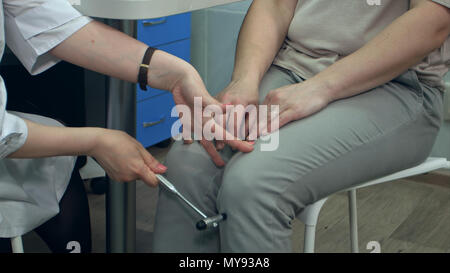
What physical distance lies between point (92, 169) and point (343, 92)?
106cm

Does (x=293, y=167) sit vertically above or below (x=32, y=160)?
above

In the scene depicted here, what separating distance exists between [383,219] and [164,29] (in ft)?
3.17

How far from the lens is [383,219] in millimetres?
1744

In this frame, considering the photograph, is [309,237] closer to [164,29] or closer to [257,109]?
[257,109]

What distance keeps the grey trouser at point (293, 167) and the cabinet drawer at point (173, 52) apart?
1.11 metres

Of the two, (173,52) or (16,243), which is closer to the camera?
(16,243)

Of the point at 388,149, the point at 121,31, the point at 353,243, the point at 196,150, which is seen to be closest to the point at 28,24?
the point at 121,31

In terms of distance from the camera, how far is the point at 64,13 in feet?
3.27

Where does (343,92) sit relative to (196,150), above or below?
above

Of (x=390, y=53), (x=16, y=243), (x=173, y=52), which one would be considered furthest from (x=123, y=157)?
(x=173, y=52)

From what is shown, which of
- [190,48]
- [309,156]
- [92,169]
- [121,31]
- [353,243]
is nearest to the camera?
[309,156]

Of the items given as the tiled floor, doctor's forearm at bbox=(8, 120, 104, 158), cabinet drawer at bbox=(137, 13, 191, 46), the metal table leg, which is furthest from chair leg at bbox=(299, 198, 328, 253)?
cabinet drawer at bbox=(137, 13, 191, 46)
